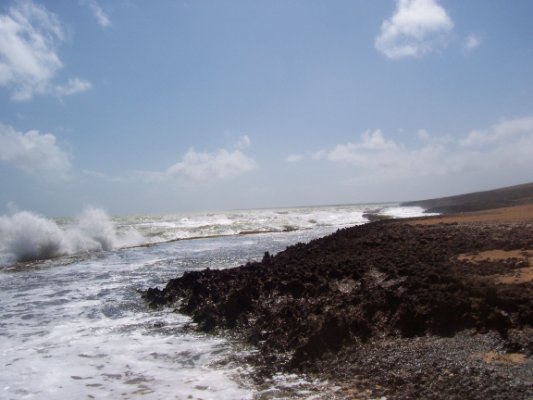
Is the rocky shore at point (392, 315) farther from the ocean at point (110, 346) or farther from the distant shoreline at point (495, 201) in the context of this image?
the distant shoreline at point (495, 201)

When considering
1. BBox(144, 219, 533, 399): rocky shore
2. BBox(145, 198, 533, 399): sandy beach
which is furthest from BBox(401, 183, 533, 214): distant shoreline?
BBox(145, 198, 533, 399): sandy beach

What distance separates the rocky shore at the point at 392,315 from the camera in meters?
5.08

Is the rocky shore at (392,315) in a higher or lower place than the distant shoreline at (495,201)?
lower

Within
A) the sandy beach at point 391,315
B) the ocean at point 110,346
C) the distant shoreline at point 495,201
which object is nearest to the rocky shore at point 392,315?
the sandy beach at point 391,315

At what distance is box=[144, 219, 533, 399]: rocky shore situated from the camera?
5.08 m

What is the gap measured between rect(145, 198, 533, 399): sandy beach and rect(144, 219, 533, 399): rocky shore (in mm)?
17

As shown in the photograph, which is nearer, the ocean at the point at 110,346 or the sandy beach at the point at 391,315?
the sandy beach at the point at 391,315

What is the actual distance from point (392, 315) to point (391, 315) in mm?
20

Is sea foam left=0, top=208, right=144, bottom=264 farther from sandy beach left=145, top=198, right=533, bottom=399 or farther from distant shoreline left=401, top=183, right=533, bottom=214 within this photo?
distant shoreline left=401, top=183, right=533, bottom=214

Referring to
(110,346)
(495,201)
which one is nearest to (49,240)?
(110,346)

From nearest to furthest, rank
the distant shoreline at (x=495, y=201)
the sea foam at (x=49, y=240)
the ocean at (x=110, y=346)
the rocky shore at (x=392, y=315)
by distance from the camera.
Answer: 1. the rocky shore at (x=392, y=315)
2. the ocean at (x=110, y=346)
3. the sea foam at (x=49, y=240)
4. the distant shoreline at (x=495, y=201)

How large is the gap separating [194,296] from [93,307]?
105 inches

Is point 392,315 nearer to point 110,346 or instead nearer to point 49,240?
point 110,346

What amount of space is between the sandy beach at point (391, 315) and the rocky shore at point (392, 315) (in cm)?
2
